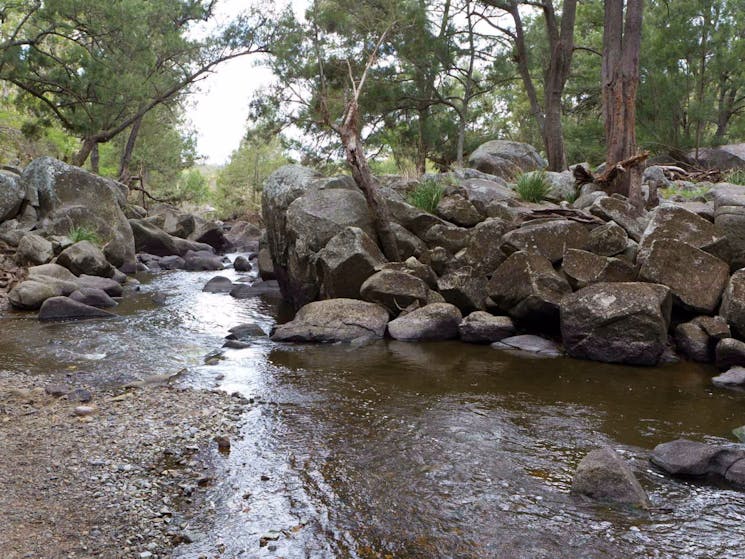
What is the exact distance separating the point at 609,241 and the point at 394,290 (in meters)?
3.34

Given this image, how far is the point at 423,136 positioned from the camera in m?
20.1

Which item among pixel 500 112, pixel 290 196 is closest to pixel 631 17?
pixel 290 196

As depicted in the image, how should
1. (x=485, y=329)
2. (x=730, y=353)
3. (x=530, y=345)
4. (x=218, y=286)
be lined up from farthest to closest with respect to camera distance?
(x=218, y=286) → (x=485, y=329) → (x=530, y=345) → (x=730, y=353)

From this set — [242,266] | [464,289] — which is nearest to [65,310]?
[464,289]

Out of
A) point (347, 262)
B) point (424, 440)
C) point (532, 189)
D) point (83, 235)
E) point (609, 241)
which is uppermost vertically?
point (532, 189)

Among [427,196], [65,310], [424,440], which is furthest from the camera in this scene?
[427,196]

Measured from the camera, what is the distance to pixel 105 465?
4566 millimetres

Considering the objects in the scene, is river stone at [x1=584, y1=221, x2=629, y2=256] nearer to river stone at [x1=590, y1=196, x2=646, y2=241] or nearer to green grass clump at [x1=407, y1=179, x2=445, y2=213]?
river stone at [x1=590, y1=196, x2=646, y2=241]

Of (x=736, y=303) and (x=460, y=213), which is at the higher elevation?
(x=460, y=213)

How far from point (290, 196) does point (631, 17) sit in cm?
732

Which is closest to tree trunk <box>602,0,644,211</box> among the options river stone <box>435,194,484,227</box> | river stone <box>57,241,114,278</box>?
river stone <box>435,194,484,227</box>

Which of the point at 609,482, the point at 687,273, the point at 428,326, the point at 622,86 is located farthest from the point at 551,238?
the point at 609,482

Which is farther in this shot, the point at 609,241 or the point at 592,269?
the point at 609,241

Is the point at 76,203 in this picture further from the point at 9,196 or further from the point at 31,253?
the point at 31,253
